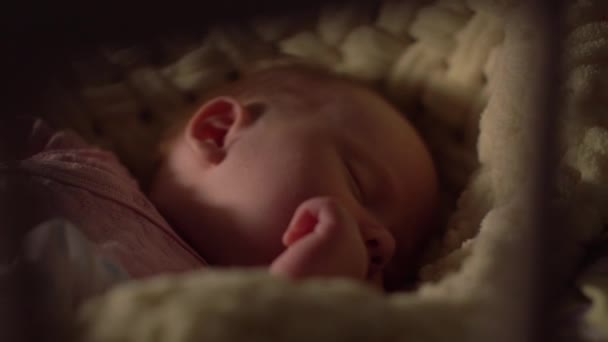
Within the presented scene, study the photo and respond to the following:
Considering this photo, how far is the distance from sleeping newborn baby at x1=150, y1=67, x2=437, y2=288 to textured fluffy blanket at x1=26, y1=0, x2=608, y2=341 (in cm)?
5

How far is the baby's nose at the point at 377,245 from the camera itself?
61 centimetres

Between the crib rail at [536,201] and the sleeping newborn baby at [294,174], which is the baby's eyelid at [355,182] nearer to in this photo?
the sleeping newborn baby at [294,174]

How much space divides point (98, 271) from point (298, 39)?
53 cm

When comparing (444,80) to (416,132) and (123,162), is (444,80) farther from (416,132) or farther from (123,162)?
(123,162)

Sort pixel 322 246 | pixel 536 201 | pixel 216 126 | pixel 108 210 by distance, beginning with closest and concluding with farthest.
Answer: pixel 536 201 → pixel 322 246 → pixel 108 210 → pixel 216 126

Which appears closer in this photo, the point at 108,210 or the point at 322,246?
the point at 322,246

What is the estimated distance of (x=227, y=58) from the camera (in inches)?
34.6

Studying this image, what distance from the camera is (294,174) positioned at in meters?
0.62

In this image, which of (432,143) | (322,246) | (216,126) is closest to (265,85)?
(216,126)

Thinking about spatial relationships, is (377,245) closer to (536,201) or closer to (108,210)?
(108,210)

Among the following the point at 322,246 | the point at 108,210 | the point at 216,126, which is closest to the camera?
the point at 322,246

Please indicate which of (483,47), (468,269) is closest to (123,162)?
(483,47)

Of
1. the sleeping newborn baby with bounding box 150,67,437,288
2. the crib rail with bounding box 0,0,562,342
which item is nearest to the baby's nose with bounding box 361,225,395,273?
the sleeping newborn baby with bounding box 150,67,437,288

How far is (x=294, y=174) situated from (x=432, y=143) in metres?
0.23
